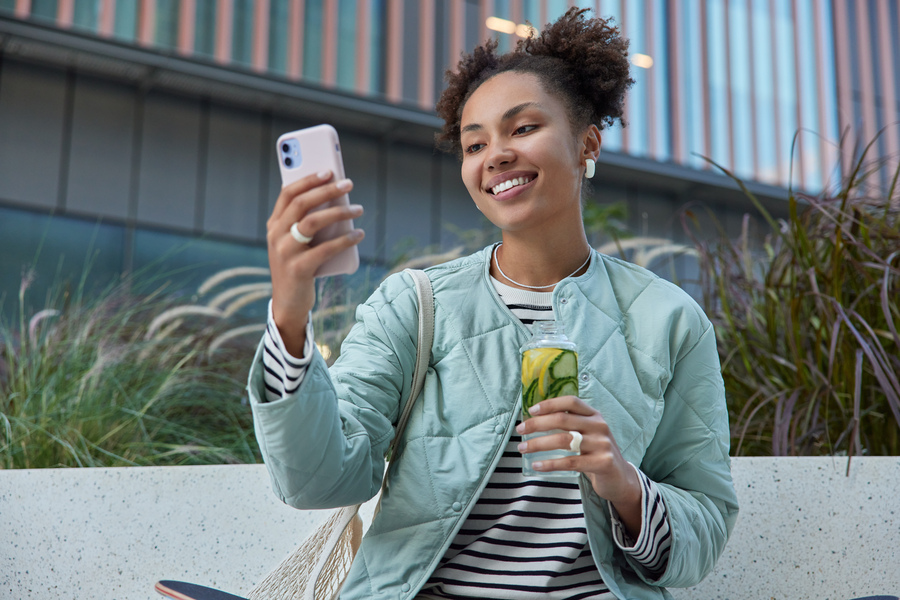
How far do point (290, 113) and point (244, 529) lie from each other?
5.98 metres

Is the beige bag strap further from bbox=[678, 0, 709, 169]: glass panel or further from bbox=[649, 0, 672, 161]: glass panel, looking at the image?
bbox=[678, 0, 709, 169]: glass panel

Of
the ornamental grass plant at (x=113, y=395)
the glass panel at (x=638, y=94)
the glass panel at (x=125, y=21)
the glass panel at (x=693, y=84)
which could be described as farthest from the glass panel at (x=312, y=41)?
the ornamental grass plant at (x=113, y=395)

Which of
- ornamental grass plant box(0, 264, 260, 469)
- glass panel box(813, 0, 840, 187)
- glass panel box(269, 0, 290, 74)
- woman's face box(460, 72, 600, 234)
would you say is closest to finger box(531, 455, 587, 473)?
woman's face box(460, 72, 600, 234)

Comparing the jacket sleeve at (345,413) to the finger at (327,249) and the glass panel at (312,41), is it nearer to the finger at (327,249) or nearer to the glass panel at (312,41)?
the finger at (327,249)

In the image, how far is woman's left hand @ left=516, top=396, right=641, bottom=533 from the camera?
92 cm

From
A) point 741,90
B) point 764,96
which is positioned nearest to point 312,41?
point 741,90

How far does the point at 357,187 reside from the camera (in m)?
7.54

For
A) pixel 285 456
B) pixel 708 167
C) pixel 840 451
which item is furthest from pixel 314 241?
pixel 708 167

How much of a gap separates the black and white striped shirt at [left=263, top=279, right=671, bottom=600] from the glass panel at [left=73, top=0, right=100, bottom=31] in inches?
239

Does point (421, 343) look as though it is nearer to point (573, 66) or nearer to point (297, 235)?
point (297, 235)

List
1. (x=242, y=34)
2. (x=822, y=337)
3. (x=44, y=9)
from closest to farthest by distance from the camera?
(x=822, y=337)
(x=44, y=9)
(x=242, y=34)

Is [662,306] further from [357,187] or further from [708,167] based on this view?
[708,167]

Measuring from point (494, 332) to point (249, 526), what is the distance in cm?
87

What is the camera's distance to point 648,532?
1.14m
